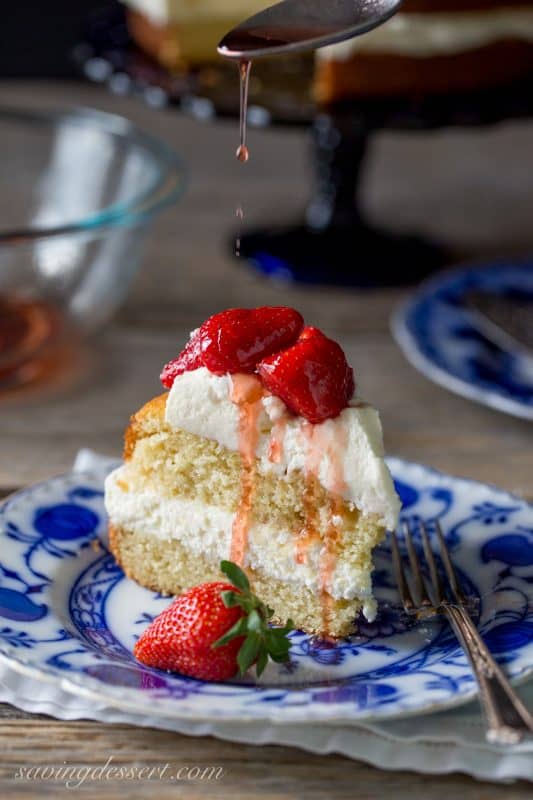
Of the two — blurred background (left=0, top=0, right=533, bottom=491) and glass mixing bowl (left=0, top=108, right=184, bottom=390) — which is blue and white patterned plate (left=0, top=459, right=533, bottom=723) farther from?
glass mixing bowl (left=0, top=108, right=184, bottom=390)

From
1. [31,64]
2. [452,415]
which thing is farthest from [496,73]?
[31,64]

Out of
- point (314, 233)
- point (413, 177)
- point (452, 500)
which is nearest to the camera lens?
point (452, 500)

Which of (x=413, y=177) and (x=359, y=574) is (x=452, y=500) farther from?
(x=413, y=177)

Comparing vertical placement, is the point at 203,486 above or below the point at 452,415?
above

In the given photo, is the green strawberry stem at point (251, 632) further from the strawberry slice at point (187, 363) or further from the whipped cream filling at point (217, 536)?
the strawberry slice at point (187, 363)

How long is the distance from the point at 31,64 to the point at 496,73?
2156mm

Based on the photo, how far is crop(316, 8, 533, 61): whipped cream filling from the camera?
2482mm

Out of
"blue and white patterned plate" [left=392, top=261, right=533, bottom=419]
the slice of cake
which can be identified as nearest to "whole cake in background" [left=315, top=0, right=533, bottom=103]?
"blue and white patterned plate" [left=392, top=261, right=533, bottom=419]

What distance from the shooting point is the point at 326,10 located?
4.50 ft

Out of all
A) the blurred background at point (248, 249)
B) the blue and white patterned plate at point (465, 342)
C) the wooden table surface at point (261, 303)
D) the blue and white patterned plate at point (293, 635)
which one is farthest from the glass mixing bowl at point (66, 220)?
the blue and white patterned plate at point (293, 635)

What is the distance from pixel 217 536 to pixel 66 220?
4.38ft

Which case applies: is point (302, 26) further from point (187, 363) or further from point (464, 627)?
point (464, 627)

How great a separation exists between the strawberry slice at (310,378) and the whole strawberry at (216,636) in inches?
8.2

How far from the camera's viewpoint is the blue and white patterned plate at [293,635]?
1.17 m
